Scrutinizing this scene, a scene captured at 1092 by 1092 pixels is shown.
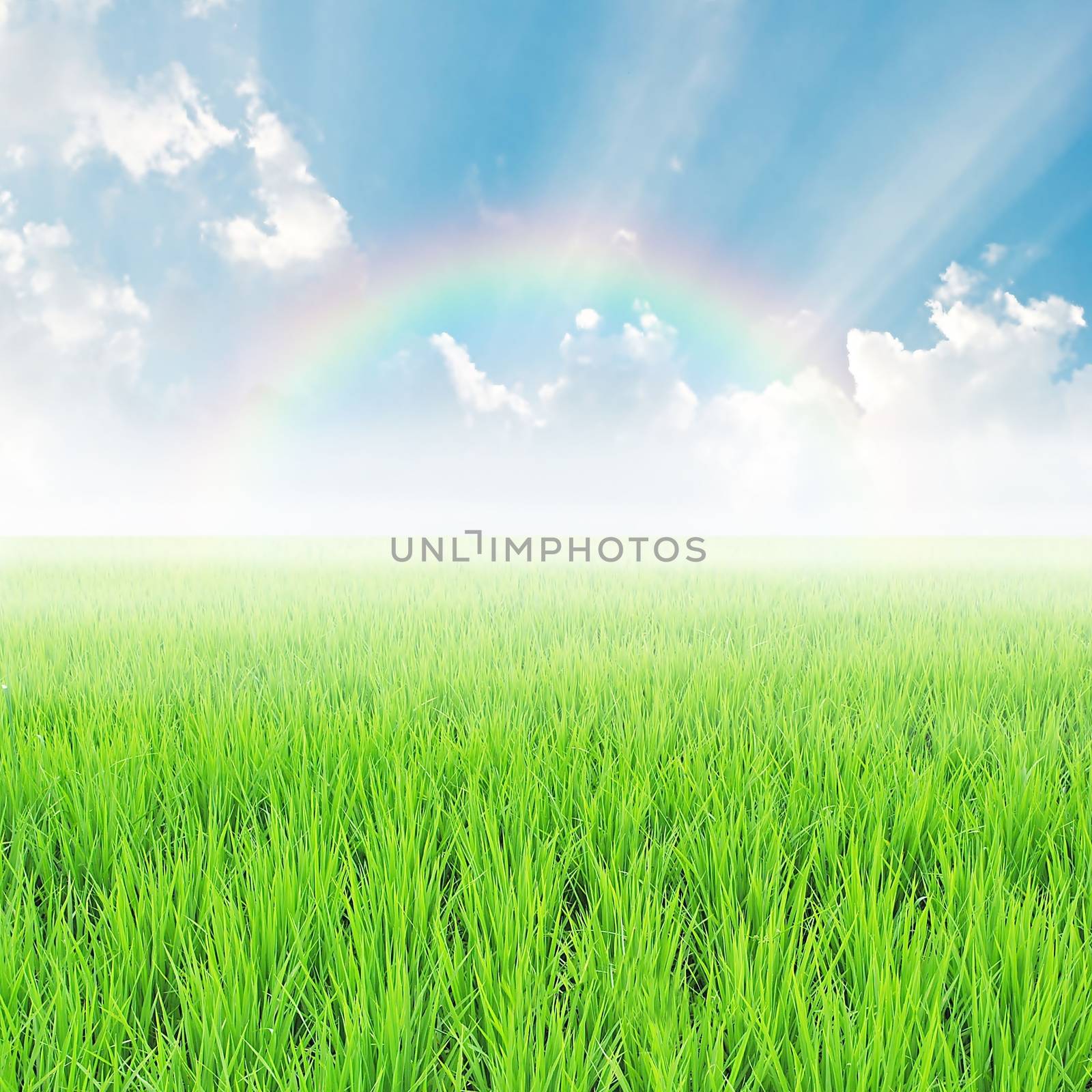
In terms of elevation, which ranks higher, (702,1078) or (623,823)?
(623,823)

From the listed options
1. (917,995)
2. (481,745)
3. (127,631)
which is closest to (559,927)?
(917,995)

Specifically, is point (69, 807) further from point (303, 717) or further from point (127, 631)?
point (127, 631)

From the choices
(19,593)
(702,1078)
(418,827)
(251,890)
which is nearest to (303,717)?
(418,827)

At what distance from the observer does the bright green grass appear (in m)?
1.02

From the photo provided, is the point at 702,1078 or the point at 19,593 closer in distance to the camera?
the point at 702,1078

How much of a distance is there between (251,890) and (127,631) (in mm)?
3522

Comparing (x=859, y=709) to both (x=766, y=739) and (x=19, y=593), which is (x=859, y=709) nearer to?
(x=766, y=739)

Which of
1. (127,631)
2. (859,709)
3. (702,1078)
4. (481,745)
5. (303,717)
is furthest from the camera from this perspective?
(127,631)

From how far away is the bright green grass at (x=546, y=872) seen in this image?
1.02m

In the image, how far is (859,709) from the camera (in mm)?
2551

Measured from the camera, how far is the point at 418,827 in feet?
5.23

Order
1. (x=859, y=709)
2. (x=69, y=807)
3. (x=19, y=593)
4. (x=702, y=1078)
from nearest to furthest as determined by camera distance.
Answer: (x=702, y=1078) → (x=69, y=807) → (x=859, y=709) → (x=19, y=593)

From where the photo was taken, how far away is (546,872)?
1.37m

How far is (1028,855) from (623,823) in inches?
37.1
